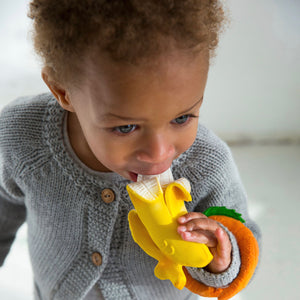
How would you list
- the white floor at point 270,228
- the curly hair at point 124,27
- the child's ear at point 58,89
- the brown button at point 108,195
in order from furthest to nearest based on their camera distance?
the white floor at point 270,228 → the brown button at point 108,195 → the child's ear at point 58,89 → the curly hair at point 124,27

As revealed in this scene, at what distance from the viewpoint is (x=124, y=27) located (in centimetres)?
46

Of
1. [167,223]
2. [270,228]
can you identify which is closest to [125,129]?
[167,223]

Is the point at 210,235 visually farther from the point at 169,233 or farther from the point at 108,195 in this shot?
the point at 108,195

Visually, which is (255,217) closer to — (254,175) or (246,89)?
(254,175)

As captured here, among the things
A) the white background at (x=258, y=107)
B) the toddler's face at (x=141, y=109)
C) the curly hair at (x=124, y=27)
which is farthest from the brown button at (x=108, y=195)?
the white background at (x=258, y=107)

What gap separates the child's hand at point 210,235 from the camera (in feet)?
1.81

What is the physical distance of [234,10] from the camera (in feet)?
3.79

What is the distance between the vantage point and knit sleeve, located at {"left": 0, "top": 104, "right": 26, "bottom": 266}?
0.71 m

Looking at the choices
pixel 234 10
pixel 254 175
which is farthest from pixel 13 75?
pixel 254 175

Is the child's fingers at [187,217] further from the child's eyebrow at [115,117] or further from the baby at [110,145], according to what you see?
the child's eyebrow at [115,117]

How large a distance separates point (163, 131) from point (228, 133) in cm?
90

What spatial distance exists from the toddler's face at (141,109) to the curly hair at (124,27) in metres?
0.02

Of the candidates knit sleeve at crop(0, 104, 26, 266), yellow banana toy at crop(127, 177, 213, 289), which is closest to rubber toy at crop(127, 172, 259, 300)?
yellow banana toy at crop(127, 177, 213, 289)

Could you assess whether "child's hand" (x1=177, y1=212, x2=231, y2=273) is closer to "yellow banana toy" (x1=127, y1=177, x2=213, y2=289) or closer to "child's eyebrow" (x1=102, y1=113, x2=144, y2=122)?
"yellow banana toy" (x1=127, y1=177, x2=213, y2=289)
